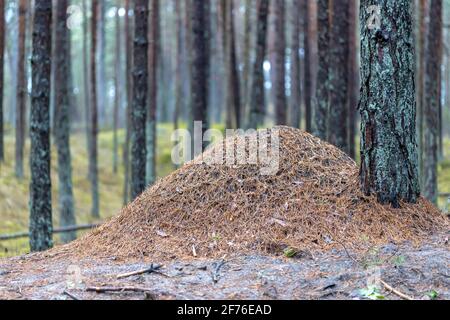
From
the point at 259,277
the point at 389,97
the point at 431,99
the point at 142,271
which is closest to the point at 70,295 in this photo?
the point at 142,271

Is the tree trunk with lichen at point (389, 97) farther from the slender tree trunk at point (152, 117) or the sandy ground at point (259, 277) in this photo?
the slender tree trunk at point (152, 117)

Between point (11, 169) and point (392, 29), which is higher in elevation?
point (392, 29)

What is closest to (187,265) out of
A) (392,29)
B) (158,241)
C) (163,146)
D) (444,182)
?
(158,241)

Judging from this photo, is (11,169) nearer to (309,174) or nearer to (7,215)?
(7,215)

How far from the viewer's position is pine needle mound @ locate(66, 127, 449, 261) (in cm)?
578

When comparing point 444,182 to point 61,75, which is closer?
point 61,75

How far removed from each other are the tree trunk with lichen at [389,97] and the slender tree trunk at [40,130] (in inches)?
212

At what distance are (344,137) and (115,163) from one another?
16630 millimetres

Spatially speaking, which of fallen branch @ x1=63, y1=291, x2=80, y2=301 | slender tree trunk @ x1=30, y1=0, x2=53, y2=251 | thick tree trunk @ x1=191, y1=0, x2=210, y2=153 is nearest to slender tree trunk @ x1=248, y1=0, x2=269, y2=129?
thick tree trunk @ x1=191, y1=0, x2=210, y2=153

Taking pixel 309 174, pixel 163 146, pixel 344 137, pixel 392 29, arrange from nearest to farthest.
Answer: pixel 392 29 < pixel 309 174 < pixel 344 137 < pixel 163 146

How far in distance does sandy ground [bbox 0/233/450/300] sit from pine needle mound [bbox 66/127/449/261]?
278 mm

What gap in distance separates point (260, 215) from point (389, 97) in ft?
6.11

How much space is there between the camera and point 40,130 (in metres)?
9.25
